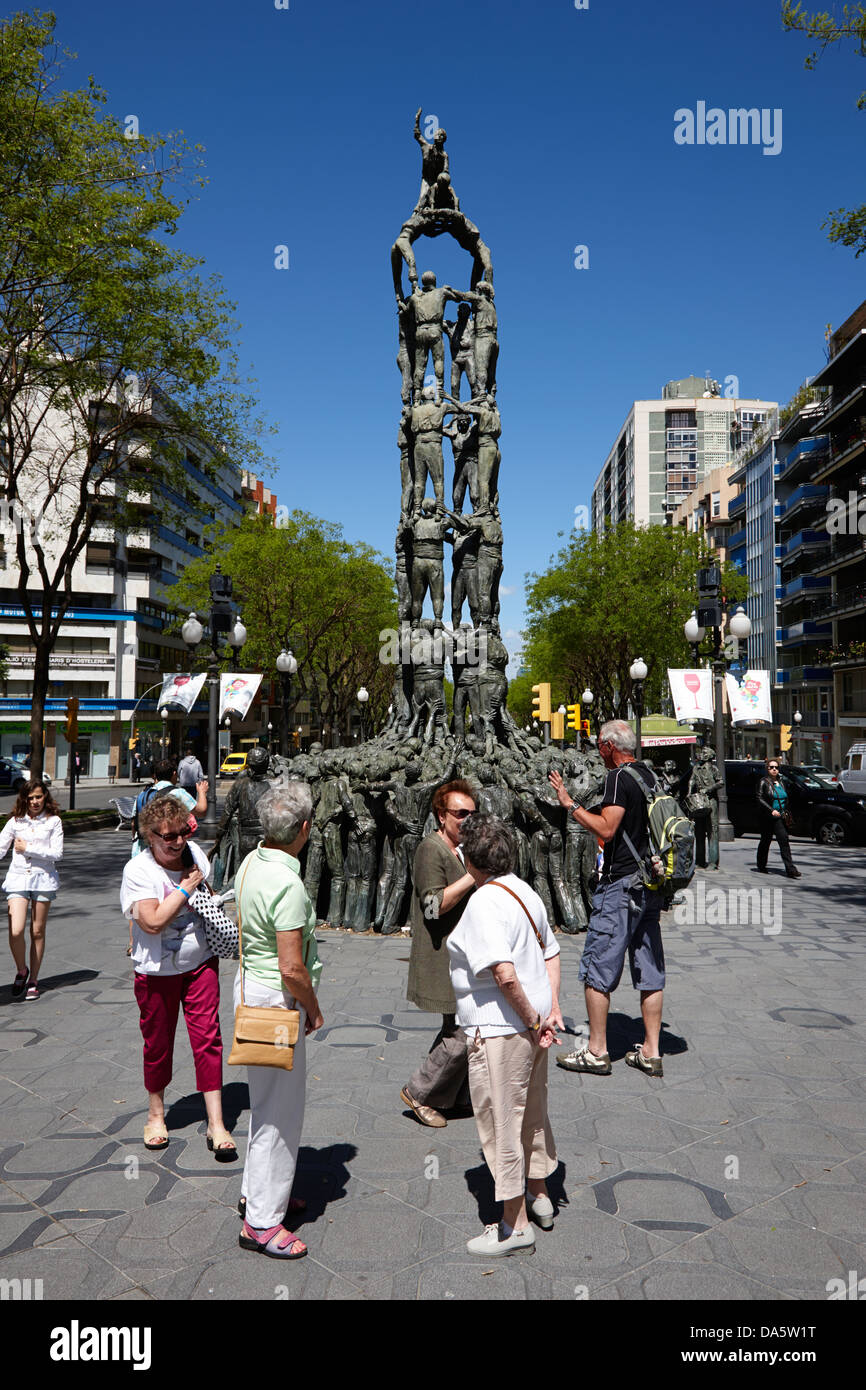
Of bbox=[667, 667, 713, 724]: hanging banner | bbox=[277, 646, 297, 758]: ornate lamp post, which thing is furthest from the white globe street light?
bbox=[277, 646, 297, 758]: ornate lamp post

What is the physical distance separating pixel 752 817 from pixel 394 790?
1259 centimetres

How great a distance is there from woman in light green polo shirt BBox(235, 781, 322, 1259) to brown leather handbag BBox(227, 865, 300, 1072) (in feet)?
0.26

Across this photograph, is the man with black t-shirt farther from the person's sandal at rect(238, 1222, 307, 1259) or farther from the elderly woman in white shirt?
the person's sandal at rect(238, 1222, 307, 1259)

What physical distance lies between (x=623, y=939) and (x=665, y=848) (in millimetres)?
581

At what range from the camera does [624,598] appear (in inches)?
1564

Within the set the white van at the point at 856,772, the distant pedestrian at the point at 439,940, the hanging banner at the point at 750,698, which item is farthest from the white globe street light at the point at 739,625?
the distant pedestrian at the point at 439,940

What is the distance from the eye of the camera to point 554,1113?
194 inches

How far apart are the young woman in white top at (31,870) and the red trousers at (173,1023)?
2978mm

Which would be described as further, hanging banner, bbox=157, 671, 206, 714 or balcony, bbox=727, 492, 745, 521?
balcony, bbox=727, 492, 745, 521

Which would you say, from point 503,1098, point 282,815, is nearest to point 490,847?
point 282,815

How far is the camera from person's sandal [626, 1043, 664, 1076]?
17.9ft

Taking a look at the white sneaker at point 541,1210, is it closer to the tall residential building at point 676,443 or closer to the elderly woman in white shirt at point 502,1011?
the elderly woman in white shirt at point 502,1011

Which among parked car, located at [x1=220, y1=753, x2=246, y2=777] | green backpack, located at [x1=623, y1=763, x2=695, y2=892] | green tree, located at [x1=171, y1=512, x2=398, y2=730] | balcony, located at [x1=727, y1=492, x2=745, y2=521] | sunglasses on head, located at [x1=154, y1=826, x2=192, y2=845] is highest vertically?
balcony, located at [x1=727, y1=492, x2=745, y2=521]
